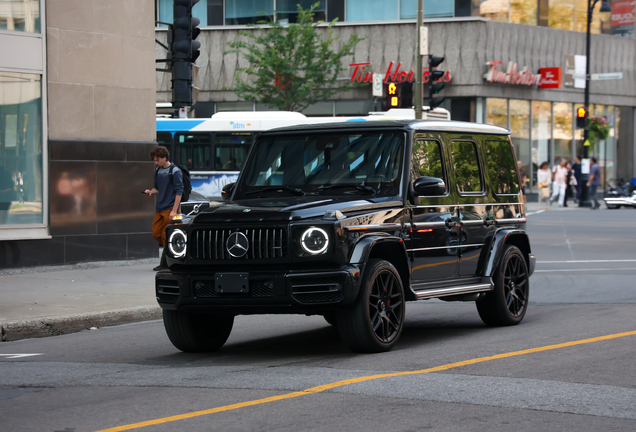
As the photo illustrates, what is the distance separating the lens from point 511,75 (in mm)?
41469

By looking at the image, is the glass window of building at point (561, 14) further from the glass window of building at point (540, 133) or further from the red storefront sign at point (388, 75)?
the red storefront sign at point (388, 75)

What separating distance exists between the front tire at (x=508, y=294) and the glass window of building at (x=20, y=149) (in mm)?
8639

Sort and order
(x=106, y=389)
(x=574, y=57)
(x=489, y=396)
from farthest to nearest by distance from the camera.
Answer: (x=574, y=57), (x=106, y=389), (x=489, y=396)

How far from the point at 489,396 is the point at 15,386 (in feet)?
10.9

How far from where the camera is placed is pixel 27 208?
49.1ft

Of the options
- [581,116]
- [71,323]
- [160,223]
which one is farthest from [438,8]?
[71,323]

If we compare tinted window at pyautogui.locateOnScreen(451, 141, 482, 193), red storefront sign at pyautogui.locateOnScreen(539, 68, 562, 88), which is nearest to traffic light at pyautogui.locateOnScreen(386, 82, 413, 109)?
tinted window at pyautogui.locateOnScreen(451, 141, 482, 193)

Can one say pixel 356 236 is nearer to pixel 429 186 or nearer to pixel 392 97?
pixel 429 186

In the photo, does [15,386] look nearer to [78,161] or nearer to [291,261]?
[291,261]

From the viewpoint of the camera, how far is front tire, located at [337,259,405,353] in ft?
23.3

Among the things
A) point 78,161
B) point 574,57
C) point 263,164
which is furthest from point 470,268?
point 574,57

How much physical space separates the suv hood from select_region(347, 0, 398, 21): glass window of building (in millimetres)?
34980

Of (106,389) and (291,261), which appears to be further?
(291,261)

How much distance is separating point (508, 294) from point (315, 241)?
3.09 metres
